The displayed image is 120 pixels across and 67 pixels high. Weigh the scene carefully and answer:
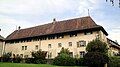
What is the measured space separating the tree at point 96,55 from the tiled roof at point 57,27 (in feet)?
21.9

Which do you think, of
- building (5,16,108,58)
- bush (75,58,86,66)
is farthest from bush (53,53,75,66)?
building (5,16,108,58)

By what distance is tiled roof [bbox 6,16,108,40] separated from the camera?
4260 cm

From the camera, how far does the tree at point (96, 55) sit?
104 feet

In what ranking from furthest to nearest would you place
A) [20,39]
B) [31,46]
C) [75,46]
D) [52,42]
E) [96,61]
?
[20,39] < [31,46] < [52,42] < [75,46] < [96,61]

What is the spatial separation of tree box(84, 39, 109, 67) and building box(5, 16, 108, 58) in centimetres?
560

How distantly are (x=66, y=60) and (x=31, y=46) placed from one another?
16.6 meters

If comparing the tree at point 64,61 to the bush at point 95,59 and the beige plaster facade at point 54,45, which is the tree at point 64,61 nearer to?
the bush at point 95,59

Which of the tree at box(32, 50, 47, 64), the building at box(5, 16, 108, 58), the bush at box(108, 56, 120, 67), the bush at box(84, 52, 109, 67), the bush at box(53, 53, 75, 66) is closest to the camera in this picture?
the bush at box(84, 52, 109, 67)

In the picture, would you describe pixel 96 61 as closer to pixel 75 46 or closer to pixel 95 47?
pixel 95 47

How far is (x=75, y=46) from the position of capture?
137 feet

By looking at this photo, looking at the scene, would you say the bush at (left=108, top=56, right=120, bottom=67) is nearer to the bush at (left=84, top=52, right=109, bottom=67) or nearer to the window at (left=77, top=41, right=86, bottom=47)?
the bush at (left=84, top=52, right=109, bottom=67)

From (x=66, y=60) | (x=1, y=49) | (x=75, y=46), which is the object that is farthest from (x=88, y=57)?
(x=1, y=49)

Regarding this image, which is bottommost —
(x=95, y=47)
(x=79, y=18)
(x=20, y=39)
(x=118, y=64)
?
(x=118, y=64)

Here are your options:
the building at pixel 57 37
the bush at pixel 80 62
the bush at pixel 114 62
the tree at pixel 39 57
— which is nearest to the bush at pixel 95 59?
the bush at pixel 114 62
